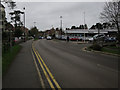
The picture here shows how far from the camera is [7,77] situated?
7055 millimetres

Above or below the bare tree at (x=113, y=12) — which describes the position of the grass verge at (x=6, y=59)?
below

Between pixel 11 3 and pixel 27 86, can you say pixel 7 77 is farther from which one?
pixel 11 3

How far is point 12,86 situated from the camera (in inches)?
228

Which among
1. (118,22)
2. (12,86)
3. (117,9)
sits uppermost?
(117,9)

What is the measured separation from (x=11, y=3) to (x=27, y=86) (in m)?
13.2

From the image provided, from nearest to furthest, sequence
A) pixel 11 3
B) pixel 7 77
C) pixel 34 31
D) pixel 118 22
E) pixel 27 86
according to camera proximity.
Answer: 1. pixel 27 86
2. pixel 7 77
3. pixel 11 3
4. pixel 118 22
5. pixel 34 31

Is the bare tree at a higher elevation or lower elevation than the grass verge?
higher

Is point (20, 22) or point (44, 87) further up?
point (20, 22)

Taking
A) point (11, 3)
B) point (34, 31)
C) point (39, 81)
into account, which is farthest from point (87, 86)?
point (34, 31)

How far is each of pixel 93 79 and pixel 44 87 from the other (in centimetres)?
233

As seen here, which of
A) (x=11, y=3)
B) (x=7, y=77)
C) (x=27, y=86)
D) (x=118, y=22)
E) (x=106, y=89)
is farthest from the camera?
(x=118, y=22)

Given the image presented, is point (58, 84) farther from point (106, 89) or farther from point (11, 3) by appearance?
point (11, 3)

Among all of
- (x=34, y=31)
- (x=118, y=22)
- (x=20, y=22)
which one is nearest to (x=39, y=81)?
(x=118, y=22)

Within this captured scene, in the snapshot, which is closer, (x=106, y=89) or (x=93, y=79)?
(x=106, y=89)
